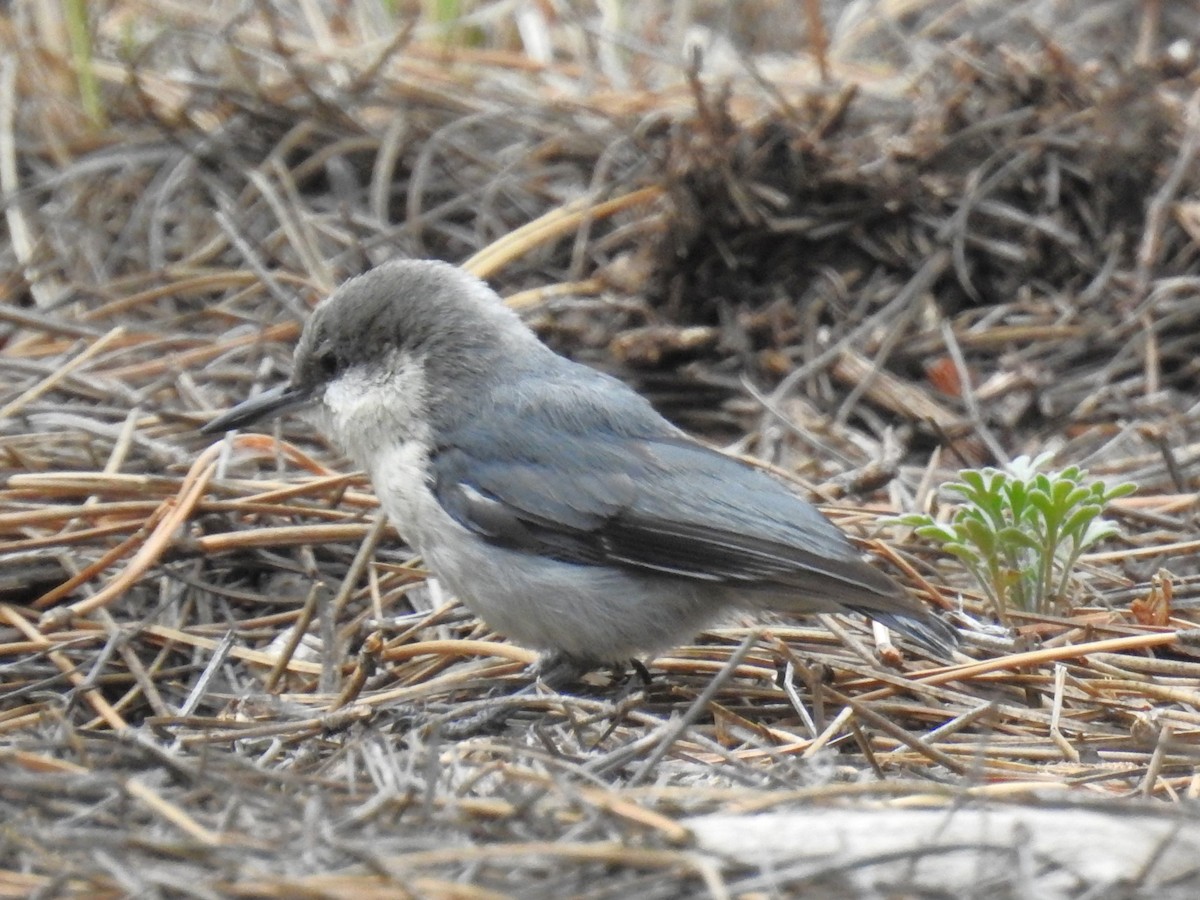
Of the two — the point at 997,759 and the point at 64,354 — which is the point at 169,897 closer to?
the point at 997,759

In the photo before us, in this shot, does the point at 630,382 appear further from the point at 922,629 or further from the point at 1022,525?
the point at 922,629

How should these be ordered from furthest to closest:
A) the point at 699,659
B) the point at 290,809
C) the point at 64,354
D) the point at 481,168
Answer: the point at 481,168, the point at 64,354, the point at 699,659, the point at 290,809

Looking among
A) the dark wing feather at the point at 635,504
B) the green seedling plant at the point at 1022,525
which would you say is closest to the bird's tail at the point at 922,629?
the dark wing feather at the point at 635,504

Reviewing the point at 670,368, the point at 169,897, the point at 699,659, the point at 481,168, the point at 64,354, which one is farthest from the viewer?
the point at 481,168

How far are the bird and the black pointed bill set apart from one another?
131 millimetres

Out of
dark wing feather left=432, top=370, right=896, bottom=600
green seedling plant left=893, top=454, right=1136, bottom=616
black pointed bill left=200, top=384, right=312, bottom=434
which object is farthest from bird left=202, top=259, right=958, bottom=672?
green seedling plant left=893, top=454, right=1136, bottom=616

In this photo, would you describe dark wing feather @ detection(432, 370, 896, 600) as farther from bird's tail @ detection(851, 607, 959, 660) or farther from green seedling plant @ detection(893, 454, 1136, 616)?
green seedling plant @ detection(893, 454, 1136, 616)

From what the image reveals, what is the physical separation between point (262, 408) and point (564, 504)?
0.94m

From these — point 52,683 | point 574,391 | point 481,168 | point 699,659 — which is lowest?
point 699,659

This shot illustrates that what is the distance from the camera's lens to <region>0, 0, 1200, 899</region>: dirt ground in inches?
88.0

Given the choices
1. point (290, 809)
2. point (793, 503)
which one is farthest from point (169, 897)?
point (793, 503)

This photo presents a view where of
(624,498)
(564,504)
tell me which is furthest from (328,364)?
(624,498)

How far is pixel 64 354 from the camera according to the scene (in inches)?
190

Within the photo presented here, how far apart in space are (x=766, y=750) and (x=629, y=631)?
649 mm
